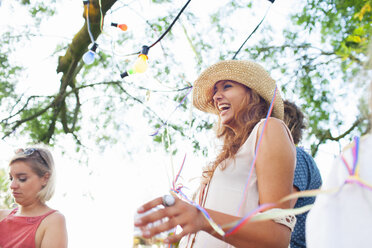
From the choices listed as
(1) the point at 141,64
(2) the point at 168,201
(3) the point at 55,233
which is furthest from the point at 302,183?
(3) the point at 55,233

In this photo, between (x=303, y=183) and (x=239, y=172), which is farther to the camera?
(x=303, y=183)

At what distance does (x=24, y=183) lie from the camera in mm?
2268

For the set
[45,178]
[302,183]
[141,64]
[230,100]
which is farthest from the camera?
[45,178]

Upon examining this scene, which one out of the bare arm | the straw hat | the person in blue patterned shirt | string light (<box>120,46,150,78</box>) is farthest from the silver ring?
the bare arm

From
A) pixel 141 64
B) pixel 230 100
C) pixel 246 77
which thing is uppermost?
pixel 141 64

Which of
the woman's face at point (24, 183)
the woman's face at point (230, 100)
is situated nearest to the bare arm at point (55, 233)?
the woman's face at point (24, 183)

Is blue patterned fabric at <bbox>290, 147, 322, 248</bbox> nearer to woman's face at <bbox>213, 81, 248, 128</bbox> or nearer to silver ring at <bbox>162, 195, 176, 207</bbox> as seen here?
woman's face at <bbox>213, 81, 248, 128</bbox>

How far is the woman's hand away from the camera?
0.87m

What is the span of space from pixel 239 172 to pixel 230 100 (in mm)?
426

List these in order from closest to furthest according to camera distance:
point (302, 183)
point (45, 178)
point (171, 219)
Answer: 1. point (171, 219)
2. point (302, 183)
3. point (45, 178)

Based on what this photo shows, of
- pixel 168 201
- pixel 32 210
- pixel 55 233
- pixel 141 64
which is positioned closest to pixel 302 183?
pixel 168 201

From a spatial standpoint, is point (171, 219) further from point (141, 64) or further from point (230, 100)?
point (141, 64)

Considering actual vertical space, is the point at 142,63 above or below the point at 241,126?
above

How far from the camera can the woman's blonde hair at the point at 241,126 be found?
1.53 meters
